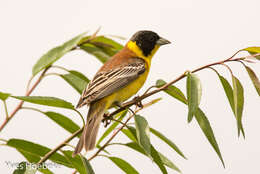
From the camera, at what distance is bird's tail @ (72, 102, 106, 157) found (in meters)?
2.01

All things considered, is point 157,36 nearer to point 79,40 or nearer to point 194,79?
point 79,40

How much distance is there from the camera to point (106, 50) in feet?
8.33

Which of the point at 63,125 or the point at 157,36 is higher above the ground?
the point at 157,36

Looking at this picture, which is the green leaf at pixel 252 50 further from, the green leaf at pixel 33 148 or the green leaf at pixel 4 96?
the green leaf at pixel 4 96

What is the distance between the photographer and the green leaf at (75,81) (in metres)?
2.35

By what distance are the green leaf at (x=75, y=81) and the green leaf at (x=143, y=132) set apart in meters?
0.65

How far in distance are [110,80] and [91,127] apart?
1.85 ft

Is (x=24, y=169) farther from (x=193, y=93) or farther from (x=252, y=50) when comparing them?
(x=252, y=50)

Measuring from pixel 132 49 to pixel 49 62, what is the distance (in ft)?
4.88

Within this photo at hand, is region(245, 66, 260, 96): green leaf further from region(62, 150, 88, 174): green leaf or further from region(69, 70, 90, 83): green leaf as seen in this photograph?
region(69, 70, 90, 83): green leaf

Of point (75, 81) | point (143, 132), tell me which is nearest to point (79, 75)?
point (75, 81)

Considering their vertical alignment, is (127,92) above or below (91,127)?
above

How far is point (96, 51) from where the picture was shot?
8.01ft

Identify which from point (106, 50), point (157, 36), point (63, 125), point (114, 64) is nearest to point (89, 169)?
point (63, 125)
